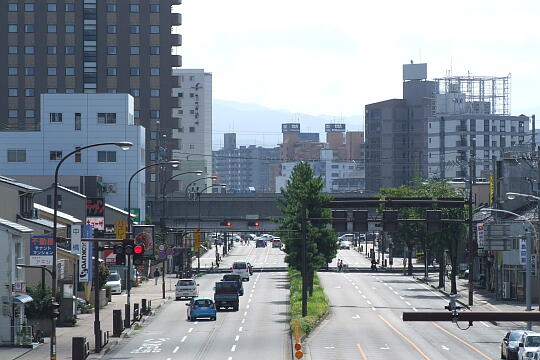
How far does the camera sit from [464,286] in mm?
108812

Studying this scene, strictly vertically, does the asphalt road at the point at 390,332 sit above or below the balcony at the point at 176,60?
below

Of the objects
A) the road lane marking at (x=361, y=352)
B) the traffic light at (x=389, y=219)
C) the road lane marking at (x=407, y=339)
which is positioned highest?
the traffic light at (x=389, y=219)

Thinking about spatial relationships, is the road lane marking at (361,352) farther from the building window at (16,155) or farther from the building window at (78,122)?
the building window at (16,155)

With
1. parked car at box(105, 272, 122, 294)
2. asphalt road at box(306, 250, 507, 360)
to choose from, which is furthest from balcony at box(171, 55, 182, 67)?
asphalt road at box(306, 250, 507, 360)

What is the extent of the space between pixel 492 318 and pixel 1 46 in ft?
511

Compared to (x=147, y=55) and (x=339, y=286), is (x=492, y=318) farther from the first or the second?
(x=147, y=55)

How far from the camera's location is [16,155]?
128250 mm

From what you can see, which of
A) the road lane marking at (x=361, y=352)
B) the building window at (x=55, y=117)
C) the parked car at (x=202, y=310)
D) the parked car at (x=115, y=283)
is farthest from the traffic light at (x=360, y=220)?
the building window at (x=55, y=117)

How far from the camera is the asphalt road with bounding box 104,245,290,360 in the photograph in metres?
53.3

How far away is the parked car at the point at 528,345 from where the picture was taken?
4676 centimetres

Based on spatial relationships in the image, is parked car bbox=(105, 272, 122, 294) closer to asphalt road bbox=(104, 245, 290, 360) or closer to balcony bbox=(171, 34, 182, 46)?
asphalt road bbox=(104, 245, 290, 360)

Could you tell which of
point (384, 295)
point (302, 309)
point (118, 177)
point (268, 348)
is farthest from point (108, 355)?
point (118, 177)

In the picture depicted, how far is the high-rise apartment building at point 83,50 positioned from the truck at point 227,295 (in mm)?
93672

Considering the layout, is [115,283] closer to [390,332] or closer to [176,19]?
[390,332]
